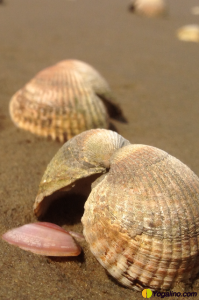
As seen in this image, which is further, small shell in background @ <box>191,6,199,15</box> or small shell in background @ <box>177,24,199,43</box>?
small shell in background @ <box>191,6,199,15</box>

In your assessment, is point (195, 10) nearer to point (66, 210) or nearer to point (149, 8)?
point (149, 8)

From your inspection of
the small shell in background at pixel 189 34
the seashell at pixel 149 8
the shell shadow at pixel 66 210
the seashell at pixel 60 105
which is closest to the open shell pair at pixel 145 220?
the shell shadow at pixel 66 210

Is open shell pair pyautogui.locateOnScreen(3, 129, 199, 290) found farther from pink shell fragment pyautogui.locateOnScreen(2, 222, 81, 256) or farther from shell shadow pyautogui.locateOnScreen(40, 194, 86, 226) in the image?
shell shadow pyautogui.locateOnScreen(40, 194, 86, 226)

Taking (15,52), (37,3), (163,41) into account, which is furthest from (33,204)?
(37,3)

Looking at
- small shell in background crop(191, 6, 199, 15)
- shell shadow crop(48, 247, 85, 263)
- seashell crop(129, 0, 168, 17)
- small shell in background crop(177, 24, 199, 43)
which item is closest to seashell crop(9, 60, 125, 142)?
shell shadow crop(48, 247, 85, 263)

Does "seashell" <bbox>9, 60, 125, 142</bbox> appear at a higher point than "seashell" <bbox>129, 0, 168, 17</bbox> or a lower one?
lower

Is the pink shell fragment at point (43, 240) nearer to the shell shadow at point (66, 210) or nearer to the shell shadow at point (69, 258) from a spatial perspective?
the shell shadow at point (69, 258)
